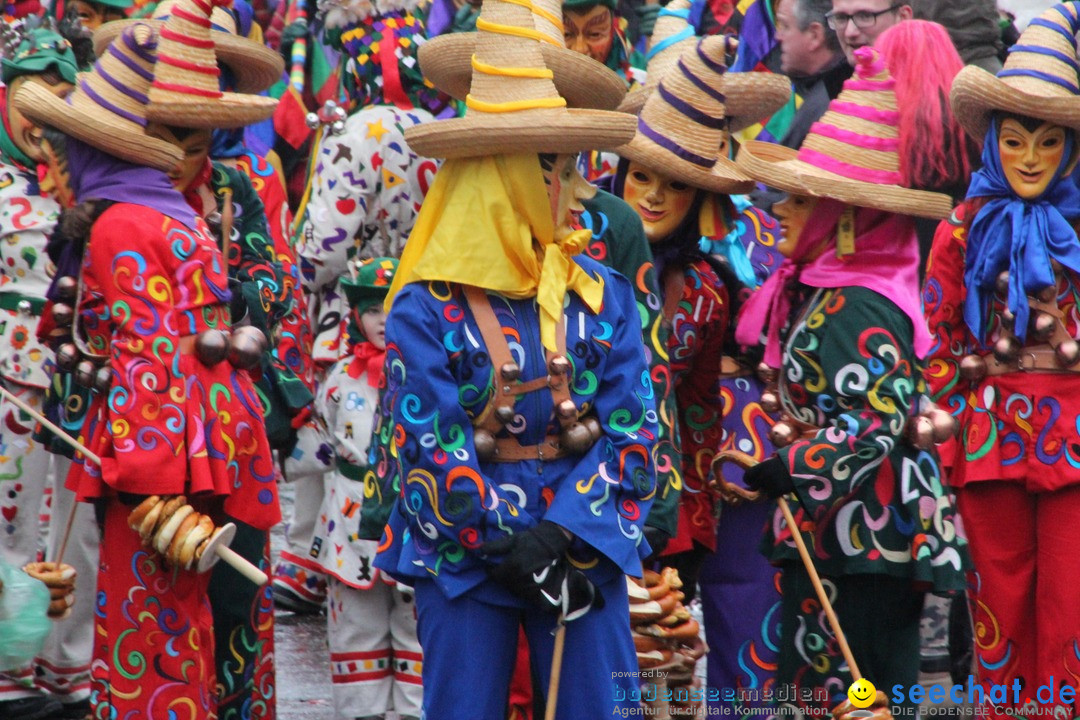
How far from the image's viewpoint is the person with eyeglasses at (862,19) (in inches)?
293

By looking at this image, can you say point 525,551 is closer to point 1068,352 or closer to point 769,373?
point 769,373

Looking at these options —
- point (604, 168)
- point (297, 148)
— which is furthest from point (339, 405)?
point (297, 148)

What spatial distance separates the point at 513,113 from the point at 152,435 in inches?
59.7

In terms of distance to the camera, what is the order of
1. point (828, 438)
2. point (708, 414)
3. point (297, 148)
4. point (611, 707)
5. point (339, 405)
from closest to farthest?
point (611, 707) < point (828, 438) < point (708, 414) < point (339, 405) < point (297, 148)

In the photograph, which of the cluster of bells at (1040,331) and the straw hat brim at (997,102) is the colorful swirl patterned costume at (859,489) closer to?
the cluster of bells at (1040,331)

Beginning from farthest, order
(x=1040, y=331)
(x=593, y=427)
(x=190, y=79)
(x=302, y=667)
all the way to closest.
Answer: (x=302, y=667) → (x=1040, y=331) → (x=190, y=79) → (x=593, y=427)

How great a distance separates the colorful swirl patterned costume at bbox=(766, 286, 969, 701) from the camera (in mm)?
4848

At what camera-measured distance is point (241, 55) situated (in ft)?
20.2

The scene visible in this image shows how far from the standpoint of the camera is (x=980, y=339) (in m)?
5.72

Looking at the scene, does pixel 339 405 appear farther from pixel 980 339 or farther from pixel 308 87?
pixel 308 87

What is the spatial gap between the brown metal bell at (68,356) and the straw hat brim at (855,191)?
224 cm

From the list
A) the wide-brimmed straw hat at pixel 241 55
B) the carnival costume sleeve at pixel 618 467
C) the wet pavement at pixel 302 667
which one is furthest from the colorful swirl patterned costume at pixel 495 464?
the wet pavement at pixel 302 667

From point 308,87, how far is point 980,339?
659 cm

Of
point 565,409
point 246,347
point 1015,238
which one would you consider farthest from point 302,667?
point 1015,238
